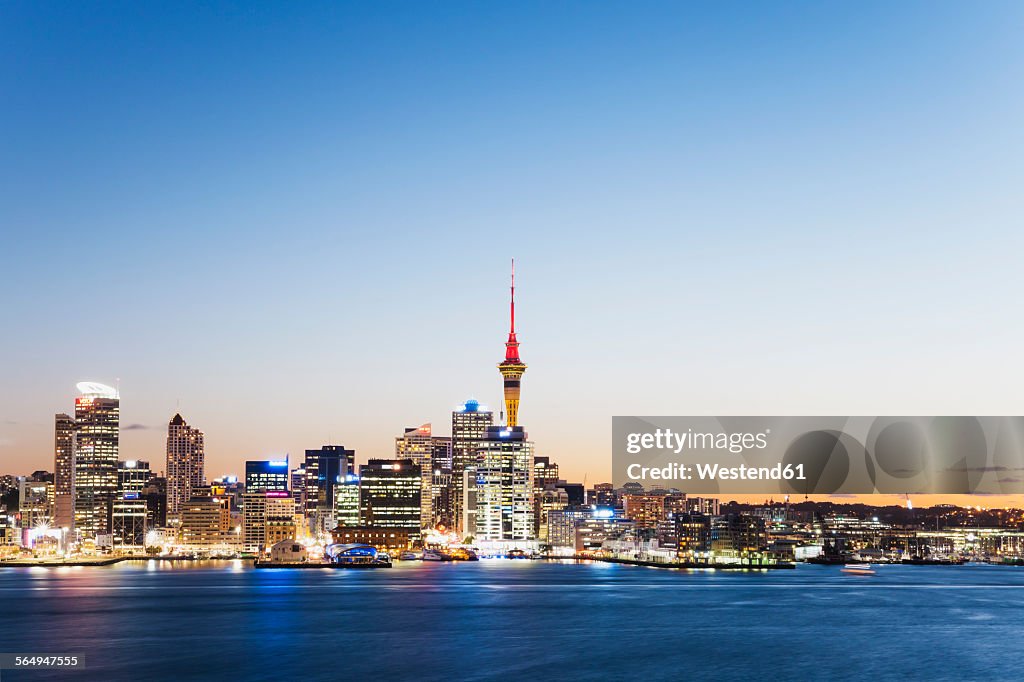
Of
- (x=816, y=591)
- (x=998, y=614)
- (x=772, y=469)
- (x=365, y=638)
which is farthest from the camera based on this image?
(x=816, y=591)

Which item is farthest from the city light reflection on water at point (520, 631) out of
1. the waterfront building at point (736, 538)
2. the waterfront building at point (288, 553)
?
the waterfront building at point (736, 538)

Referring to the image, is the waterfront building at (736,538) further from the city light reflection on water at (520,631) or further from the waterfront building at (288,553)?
the city light reflection on water at (520,631)

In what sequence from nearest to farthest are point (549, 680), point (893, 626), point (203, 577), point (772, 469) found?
point (549, 680), point (772, 469), point (893, 626), point (203, 577)

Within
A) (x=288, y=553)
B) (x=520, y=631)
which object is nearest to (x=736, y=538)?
Result: (x=288, y=553)

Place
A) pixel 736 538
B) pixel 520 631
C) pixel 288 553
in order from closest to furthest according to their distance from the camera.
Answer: pixel 520 631 → pixel 288 553 → pixel 736 538

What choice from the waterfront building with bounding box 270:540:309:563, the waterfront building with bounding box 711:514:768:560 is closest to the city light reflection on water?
the waterfront building with bounding box 270:540:309:563

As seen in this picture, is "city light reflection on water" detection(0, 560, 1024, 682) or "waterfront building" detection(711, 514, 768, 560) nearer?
"city light reflection on water" detection(0, 560, 1024, 682)

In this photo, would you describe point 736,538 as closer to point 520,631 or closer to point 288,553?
point 288,553

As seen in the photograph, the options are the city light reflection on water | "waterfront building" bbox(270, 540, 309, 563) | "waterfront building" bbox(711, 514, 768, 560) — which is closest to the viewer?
the city light reflection on water

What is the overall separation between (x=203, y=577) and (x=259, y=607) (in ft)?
207

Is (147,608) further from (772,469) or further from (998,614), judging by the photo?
(998,614)

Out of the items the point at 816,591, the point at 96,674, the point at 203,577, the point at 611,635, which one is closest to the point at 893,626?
the point at 611,635

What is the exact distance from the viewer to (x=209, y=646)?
198 feet

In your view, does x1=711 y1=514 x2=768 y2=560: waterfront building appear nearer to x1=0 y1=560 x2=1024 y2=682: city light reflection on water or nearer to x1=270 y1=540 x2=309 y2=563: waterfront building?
x1=270 y1=540 x2=309 y2=563: waterfront building
